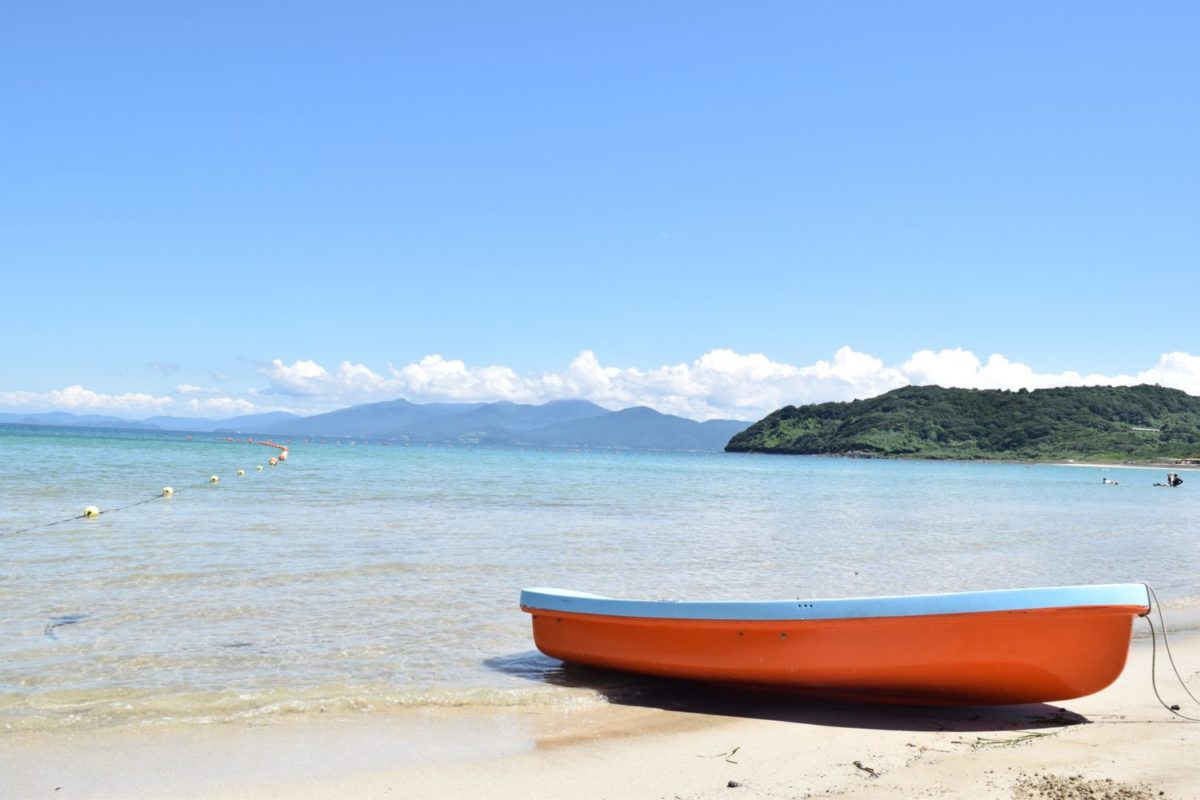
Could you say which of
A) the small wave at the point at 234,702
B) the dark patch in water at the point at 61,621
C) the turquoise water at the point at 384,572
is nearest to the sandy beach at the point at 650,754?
the small wave at the point at 234,702

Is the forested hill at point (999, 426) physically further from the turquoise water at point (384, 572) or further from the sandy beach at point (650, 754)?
the sandy beach at point (650, 754)

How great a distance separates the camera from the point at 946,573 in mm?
15555

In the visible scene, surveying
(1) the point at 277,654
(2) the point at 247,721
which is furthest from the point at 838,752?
(1) the point at 277,654

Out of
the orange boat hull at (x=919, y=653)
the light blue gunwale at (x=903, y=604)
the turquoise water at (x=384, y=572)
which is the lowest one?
the turquoise water at (x=384, y=572)

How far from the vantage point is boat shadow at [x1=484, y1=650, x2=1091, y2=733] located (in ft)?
21.8

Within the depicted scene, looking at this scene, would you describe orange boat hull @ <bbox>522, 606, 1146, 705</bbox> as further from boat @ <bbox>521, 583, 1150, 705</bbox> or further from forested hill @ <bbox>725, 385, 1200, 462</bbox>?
forested hill @ <bbox>725, 385, 1200, 462</bbox>

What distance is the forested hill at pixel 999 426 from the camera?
438 ft

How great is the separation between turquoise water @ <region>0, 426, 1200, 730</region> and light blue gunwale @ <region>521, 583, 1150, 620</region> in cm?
111

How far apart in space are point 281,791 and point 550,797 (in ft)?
5.17

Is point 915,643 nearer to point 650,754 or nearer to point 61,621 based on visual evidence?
point 650,754

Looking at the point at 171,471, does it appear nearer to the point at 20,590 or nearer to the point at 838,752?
the point at 20,590

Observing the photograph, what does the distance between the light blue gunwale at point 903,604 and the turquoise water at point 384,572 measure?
111cm

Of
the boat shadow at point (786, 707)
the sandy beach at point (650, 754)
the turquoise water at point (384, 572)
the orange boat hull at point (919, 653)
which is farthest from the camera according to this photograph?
the turquoise water at point (384, 572)

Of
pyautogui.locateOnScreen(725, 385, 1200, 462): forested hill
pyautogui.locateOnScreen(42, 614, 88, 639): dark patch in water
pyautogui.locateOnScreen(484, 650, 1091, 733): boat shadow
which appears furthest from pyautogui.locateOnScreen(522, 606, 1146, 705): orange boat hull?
pyautogui.locateOnScreen(725, 385, 1200, 462): forested hill
